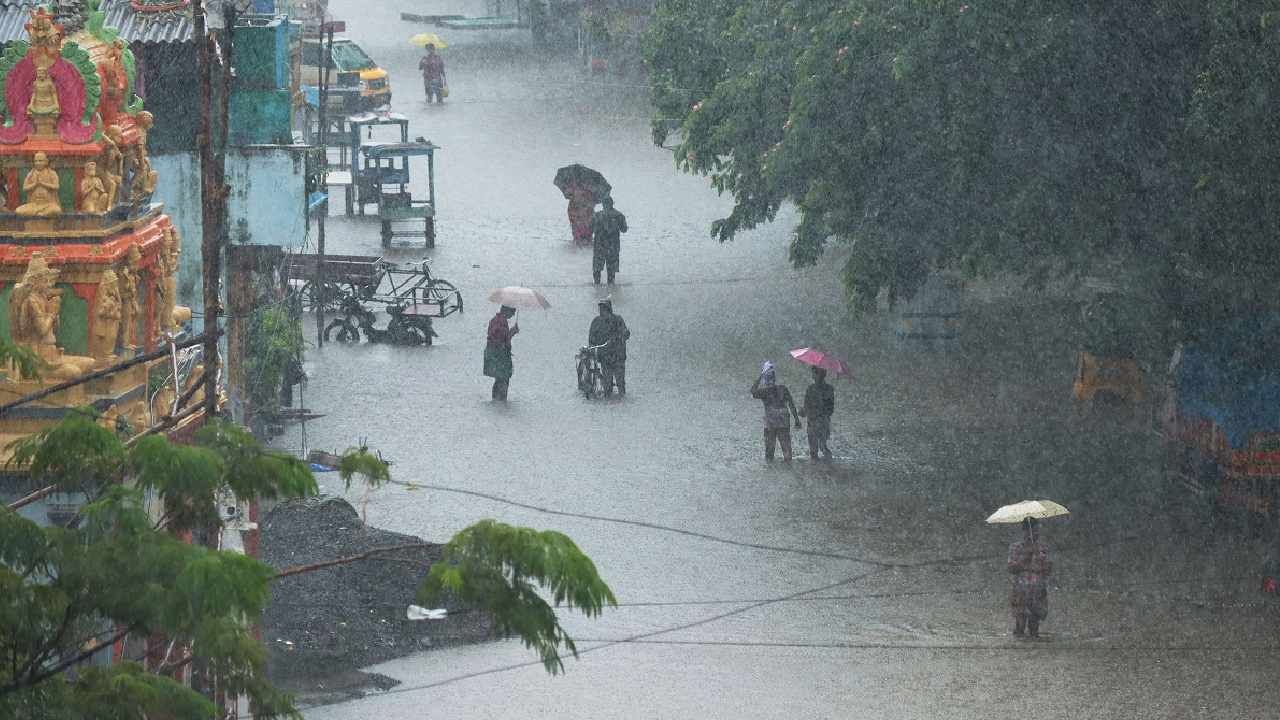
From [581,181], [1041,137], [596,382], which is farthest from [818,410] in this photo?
[581,181]

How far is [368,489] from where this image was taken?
17297 millimetres

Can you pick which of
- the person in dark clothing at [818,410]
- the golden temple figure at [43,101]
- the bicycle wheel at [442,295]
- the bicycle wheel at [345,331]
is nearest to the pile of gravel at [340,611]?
the golden temple figure at [43,101]

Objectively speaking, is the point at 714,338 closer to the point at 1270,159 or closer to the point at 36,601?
the point at 1270,159

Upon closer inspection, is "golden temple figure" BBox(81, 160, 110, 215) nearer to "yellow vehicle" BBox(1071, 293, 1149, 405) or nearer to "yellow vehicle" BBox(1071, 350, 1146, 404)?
"yellow vehicle" BBox(1071, 293, 1149, 405)

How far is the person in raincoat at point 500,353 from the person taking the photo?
68.0 feet

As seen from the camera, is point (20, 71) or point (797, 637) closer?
point (20, 71)

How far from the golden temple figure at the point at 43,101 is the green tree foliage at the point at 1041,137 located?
29.4 ft

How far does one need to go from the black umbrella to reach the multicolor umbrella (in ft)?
24.9

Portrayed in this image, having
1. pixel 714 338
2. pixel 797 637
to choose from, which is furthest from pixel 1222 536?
pixel 714 338

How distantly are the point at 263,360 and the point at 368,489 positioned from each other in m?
2.56

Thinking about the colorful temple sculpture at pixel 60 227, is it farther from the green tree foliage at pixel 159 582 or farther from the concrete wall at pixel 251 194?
the concrete wall at pixel 251 194

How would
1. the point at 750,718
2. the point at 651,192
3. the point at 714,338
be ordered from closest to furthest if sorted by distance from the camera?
the point at 750,718, the point at 714,338, the point at 651,192

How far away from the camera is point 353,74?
40.8 metres

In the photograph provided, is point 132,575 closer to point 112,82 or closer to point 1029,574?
point 112,82
